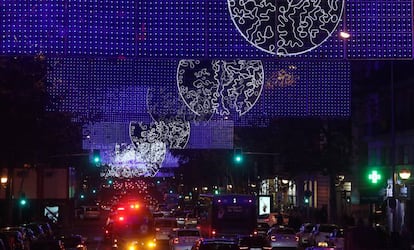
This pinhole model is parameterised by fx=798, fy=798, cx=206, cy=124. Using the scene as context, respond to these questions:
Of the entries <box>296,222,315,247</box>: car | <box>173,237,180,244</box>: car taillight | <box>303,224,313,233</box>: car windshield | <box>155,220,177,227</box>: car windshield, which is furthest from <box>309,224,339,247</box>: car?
Result: <box>173,237,180,244</box>: car taillight

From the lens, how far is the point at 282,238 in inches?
1673

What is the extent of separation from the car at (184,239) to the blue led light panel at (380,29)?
18210 mm

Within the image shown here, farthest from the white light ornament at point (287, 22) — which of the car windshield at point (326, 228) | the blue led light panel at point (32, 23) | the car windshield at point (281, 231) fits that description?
the car windshield at point (326, 228)

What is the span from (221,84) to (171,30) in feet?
48.2

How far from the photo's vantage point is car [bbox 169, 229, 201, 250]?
120ft

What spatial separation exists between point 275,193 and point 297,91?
210ft

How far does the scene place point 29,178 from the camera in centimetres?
7450

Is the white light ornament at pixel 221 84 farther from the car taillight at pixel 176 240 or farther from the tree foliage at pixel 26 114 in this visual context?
the tree foliage at pixel 26 114

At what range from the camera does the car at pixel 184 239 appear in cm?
3672

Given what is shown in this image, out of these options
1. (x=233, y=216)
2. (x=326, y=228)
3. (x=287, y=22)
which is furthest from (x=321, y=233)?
(x=287, y=22)

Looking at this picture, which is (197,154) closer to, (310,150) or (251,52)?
(310,150)

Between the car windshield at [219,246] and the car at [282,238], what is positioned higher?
the car windshield at [219,246]

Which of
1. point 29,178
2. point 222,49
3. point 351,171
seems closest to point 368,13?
point 222,49

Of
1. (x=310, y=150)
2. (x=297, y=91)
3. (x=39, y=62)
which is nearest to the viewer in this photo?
(x=297, y=91)
